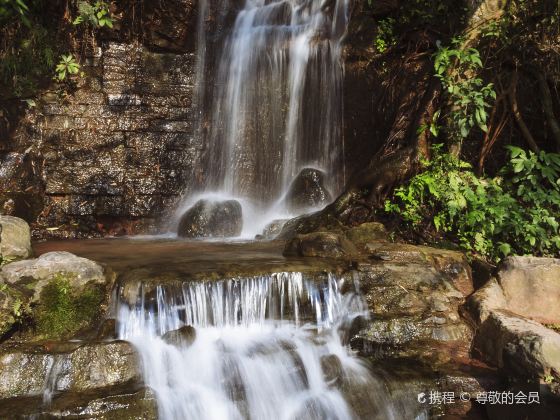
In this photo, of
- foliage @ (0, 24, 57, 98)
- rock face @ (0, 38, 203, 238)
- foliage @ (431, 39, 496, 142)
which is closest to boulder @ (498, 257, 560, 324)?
foliage @ (431, 39, 496, 142)

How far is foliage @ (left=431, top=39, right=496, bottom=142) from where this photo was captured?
6352 millimetres

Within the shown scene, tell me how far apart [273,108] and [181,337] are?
20.2 feet

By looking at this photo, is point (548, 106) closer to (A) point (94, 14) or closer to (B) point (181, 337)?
(B) point (181, 337)

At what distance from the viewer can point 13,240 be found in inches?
202

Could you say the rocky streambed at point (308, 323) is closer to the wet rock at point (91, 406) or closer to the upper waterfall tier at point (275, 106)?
the wet rock at point (91, 406)

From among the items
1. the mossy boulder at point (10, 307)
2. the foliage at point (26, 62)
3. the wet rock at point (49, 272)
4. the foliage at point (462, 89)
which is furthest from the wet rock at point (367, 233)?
the foliage at point (26, 62)

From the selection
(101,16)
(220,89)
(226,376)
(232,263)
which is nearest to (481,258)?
(232,263)

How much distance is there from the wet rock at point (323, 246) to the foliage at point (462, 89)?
240 centimetres

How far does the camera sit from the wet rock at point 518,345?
367 centimetres

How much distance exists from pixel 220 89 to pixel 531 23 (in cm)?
562

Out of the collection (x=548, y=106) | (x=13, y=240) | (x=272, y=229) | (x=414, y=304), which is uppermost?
(x=548, y=106)

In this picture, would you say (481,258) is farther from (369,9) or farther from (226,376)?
(369,9)

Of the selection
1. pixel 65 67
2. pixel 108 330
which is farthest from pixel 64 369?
pixel 65 67

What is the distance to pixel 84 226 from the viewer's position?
8.12 metres
